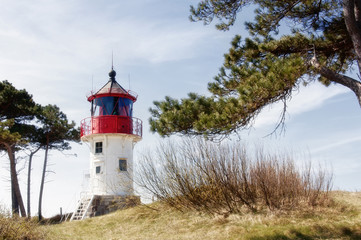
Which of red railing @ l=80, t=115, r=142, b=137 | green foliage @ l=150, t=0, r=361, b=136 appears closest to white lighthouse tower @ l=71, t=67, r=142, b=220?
red railing @ l=80, t=115, r=142, b=137

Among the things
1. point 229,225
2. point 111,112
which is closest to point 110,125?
point 111,112

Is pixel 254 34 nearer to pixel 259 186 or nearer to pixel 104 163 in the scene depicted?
pixel 259 186

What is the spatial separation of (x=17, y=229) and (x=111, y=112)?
33.3ft

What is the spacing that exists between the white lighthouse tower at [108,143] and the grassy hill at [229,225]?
3891mm

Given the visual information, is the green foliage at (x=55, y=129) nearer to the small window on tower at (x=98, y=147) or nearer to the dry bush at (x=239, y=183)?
the small window on tower at (x=98, y=147)

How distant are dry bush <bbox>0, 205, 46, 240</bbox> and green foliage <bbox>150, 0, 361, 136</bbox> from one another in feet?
→ 13.9

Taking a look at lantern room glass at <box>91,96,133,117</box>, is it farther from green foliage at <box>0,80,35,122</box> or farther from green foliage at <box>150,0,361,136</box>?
green foliage at <box>150,0,361,136</box>

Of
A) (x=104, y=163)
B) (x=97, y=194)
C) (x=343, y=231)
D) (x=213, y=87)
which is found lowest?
(x=343, y=231)

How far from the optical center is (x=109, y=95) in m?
18.8

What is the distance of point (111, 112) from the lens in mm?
18938

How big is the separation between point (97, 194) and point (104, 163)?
156 centimetres

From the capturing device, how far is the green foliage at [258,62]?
25.8 ft

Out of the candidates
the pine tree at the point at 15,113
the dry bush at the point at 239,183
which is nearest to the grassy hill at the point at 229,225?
the dry bush at the point at 239,183

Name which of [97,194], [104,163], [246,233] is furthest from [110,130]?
[246,233]
